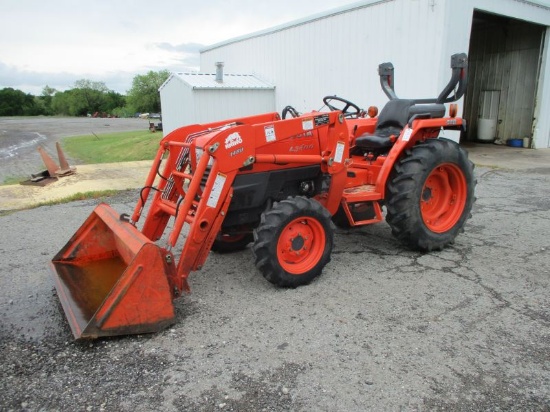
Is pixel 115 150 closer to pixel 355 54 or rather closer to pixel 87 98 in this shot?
pixel 355 54

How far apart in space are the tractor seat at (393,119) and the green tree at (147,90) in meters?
44.8

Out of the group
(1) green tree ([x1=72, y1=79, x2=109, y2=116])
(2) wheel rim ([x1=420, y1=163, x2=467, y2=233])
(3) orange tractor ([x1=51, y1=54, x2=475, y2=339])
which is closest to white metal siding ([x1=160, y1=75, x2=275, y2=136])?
(3) orange tractor ([x1=51, y1=54, x2=475, y2=339])

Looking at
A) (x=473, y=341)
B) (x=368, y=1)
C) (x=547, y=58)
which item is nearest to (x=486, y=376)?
(x=473, y=341)

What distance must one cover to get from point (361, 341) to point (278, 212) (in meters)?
1.15

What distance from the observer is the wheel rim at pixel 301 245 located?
12.3ft

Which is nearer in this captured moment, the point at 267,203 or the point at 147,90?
the point at 267,203

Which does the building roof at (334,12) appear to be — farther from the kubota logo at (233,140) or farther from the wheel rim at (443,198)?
the kubota logo at (233,140)

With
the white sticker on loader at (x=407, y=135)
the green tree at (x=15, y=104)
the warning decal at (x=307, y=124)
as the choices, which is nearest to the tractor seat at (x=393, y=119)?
the white sticker on loader at (x=407, y=135)

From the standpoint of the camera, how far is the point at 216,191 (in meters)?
3.46

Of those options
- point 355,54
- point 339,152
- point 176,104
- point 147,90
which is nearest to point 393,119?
point 339,152

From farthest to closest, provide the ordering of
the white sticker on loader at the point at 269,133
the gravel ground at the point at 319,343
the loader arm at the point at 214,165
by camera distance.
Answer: the white sticker on loader at the point at 269,133 → the loader arm at the point at 214,165 → the gravel ground at the point at 319,343

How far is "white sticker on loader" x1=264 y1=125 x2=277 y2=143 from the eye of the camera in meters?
3.73

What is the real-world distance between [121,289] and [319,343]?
4.38 ft

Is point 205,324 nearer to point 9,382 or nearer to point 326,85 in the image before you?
point 9,382
